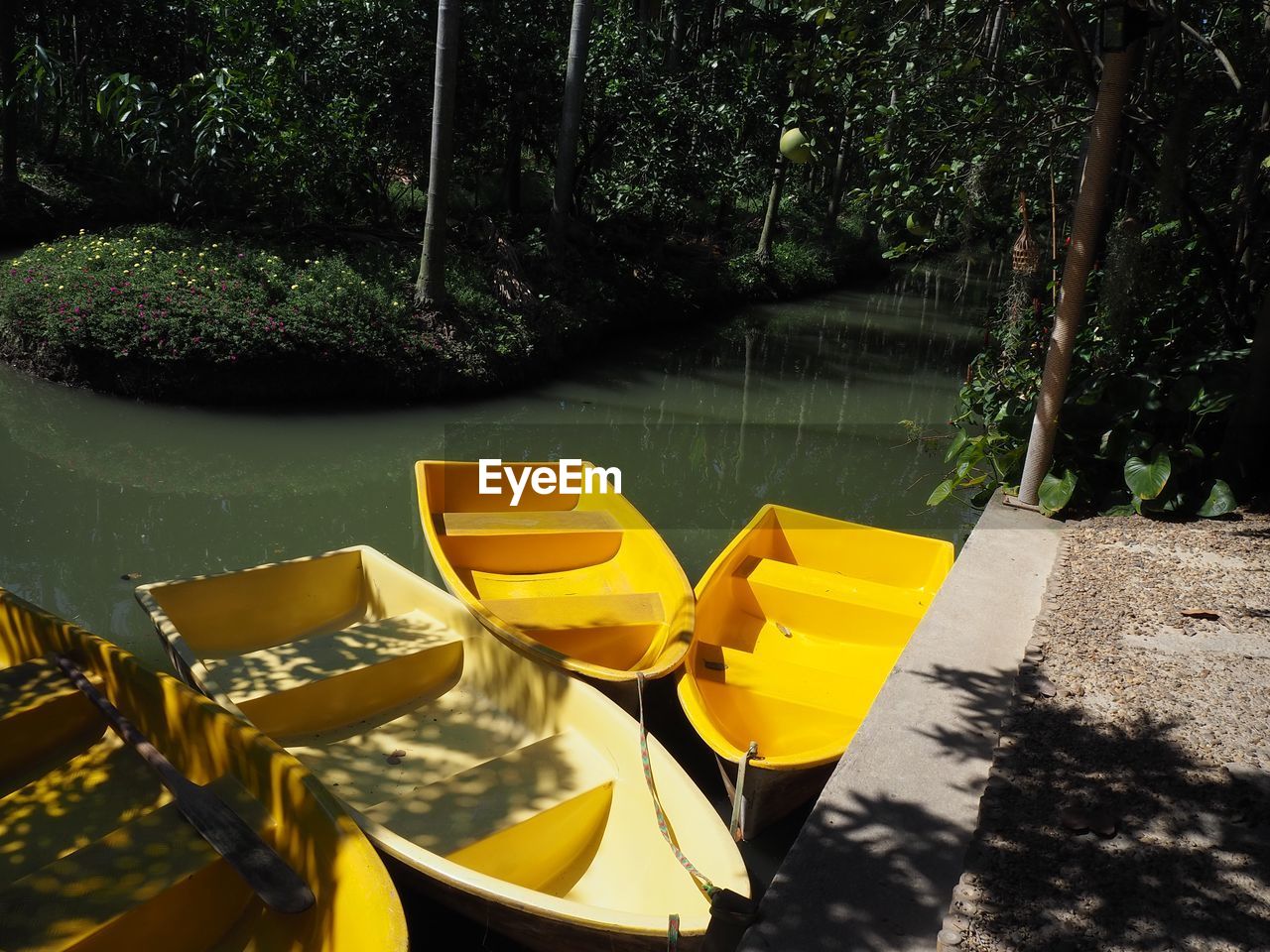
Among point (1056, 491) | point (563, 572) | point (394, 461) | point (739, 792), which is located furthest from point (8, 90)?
Result: point (739, 792)

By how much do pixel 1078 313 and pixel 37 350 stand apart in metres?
11.7

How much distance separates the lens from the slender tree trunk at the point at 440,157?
11.3 metres

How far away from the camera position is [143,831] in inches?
123

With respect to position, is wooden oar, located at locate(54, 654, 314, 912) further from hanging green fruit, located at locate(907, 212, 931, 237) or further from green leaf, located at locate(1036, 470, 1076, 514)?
Answer: hanging green fruit, located at locate(907, 212, 931, 237)

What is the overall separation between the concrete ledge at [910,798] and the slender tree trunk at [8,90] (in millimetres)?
16202

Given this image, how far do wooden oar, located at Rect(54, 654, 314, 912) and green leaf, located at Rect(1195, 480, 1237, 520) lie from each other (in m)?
5.16

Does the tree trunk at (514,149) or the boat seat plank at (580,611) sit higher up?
the tree trunk at (514,149)

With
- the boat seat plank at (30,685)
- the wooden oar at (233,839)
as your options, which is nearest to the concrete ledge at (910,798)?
the wooden oar at (233,839)

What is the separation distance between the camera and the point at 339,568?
18.9 feet

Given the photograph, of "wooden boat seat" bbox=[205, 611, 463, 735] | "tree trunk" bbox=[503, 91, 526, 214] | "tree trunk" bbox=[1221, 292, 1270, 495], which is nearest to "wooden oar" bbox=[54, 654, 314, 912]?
"wooden boat seat" bbox=[205, 611, 463, 735]

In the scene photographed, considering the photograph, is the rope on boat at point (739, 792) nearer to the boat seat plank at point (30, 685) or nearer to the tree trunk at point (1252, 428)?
the boat seat plank at point (30, 685)

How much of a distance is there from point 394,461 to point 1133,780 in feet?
27.9

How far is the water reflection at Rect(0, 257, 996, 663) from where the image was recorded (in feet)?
25.3

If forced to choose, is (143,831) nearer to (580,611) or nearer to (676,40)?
(580,611)
